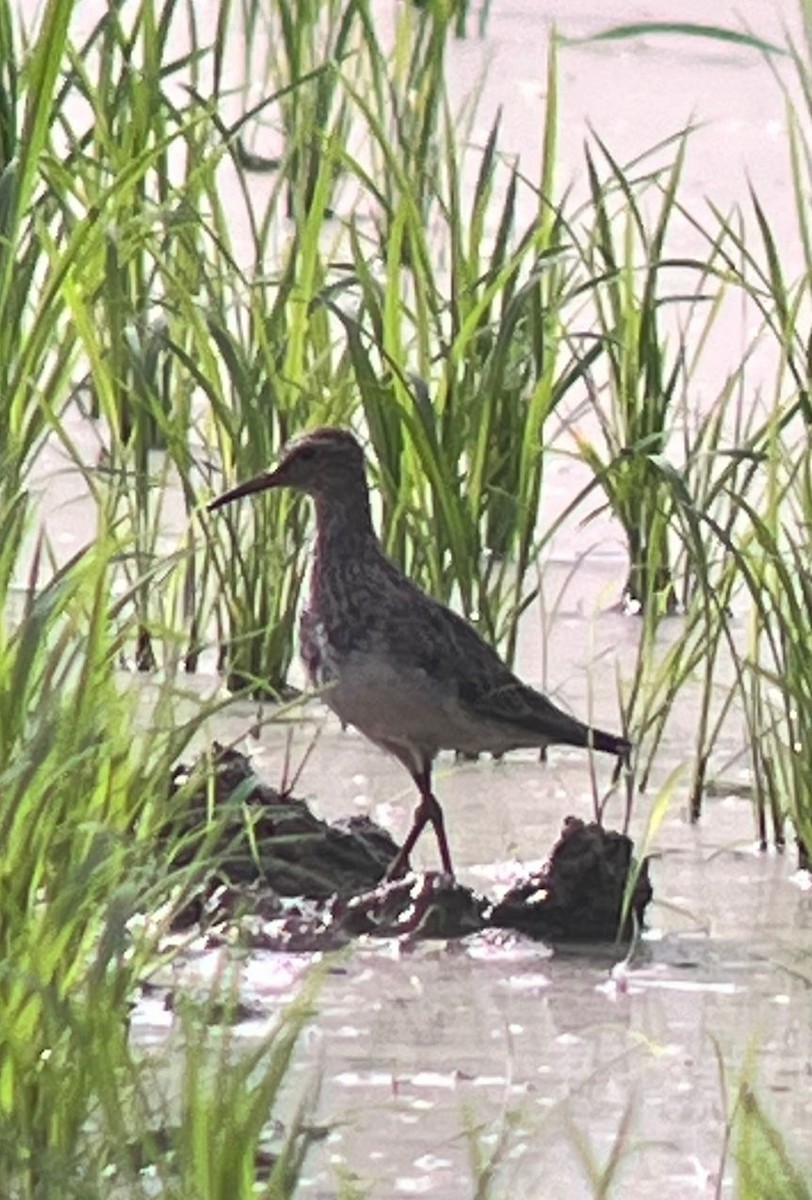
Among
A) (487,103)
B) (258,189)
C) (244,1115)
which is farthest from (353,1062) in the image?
(487,103)

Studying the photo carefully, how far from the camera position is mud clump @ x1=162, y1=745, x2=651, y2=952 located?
171 inches

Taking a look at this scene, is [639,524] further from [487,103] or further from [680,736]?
[487,103]

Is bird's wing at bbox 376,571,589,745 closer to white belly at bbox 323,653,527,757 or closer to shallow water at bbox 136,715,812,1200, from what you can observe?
white belly at bbox 323,653,527,757

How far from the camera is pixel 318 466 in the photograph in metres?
5.09

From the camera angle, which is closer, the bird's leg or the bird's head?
the bird's leg

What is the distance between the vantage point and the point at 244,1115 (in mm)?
2984

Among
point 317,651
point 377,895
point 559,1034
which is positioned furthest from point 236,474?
point 559,1034

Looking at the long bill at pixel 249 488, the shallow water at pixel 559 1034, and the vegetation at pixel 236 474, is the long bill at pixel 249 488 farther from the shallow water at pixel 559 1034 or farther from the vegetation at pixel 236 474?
the shallow water at pixel 559 1034

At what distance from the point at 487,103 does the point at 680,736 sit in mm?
3433

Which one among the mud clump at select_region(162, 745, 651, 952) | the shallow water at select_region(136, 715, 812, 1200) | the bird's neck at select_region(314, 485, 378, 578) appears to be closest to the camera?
the shallow water at select_region(136, 715, 812, 1200)

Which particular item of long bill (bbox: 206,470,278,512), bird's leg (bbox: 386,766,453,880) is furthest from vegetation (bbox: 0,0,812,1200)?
bird's leg (bbox: 386,766,453,880)

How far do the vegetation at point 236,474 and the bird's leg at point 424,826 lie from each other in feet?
0.86

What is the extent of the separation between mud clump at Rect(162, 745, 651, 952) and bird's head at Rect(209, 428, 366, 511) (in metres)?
0.60

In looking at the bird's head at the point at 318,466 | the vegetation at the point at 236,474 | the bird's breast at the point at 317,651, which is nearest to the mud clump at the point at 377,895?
the vegetation at the point at 236,474
